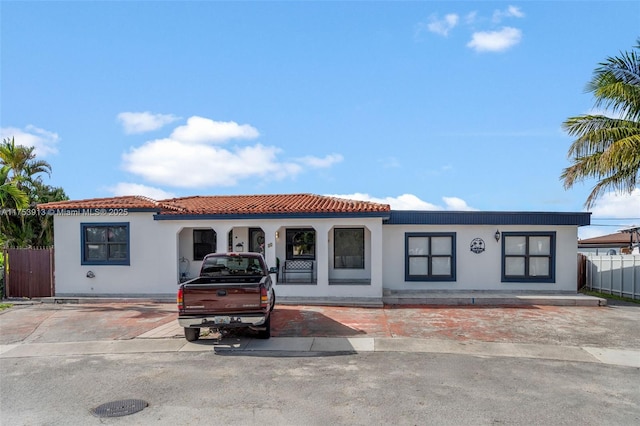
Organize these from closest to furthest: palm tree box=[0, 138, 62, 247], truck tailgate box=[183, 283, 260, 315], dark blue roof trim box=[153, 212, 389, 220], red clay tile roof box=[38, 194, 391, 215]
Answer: truck tailgate box=[183, 283, 260, 315], dark blue roof trim box=[153, 212, 389, 220], red clay tile roof box=[38, 194, 391, 215], palm tree box=[0, 138, 62, 247]

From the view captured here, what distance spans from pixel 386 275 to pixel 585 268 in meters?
→ 10.4

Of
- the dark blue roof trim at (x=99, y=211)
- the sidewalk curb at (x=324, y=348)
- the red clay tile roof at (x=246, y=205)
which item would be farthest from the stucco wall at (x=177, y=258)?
the sidewalk curb at (x=324, y=348)

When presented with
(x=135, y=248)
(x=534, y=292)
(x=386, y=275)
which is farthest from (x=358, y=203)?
(x=135, y=248)

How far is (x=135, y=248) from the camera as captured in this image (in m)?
16.5

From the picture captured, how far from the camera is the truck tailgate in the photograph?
923 centimetres

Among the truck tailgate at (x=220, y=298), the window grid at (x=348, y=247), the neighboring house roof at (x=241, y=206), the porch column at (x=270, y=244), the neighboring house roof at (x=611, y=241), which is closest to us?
the truck tailgate at (x=220, y=298)

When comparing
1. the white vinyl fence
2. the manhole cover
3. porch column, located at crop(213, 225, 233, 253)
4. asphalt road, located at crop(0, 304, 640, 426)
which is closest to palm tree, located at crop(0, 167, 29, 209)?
asphalt road, located at crop(0, 304, 640, 426)

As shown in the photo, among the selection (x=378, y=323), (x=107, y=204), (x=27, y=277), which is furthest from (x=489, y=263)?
(x=27, y=277)

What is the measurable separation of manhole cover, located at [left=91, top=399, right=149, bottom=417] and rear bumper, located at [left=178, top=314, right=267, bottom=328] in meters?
2.91

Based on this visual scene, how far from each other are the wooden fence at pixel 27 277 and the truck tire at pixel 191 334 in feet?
31.1

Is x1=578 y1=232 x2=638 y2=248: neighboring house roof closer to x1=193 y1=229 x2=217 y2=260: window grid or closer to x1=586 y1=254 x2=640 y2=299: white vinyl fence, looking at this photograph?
x1=586 y1=254 x2=640 y2=299: white vinyl fence

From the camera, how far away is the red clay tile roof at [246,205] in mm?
15562

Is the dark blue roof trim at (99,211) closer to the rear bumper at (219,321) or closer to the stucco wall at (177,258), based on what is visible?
the stucco wall at (177,258)

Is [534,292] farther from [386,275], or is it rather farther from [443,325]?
[443,325]
